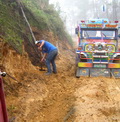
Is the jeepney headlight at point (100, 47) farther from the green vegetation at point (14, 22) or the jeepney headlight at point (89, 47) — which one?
the green vegetation at point (14, 22)

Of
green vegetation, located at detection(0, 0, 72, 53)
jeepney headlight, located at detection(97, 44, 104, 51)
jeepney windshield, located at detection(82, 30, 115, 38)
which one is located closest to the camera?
green vegetation, located at detection(0, 0, 72, 53)

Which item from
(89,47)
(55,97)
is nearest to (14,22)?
(55,97)

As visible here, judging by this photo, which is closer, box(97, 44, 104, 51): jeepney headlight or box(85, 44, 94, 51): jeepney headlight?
box(97, 44, 104, 51): jeepney headlight

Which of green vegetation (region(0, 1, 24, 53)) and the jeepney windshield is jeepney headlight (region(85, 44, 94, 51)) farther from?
green vegetation (region(0, 1, 24, 53))

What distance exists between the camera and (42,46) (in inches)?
257

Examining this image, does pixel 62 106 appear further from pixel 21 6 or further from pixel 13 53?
pixel 21 6

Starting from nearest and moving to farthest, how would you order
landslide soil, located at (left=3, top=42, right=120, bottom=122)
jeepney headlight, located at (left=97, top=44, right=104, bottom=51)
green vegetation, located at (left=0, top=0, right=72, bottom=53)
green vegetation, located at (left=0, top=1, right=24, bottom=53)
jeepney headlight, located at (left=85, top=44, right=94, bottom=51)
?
landslide soil, located at (left=3, top=42, right=120, bottom=122), green vegetation, located at (left=0, top=1, right=24, bottom=53), green vegetation, located at (left=0, top=0, right=72, bottom=53), jeepney headlight, located at (left=97, top=44, right=104, bottom=51), jeepney headlight, located at (left=85, top=44, right=94, bottom=51)

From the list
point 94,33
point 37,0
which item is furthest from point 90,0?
point 94,33

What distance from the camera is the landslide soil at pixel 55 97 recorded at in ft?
11.9

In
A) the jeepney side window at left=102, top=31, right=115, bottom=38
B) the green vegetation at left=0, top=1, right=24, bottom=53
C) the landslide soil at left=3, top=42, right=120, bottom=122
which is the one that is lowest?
the landslide soil at left=3, top=42, right=120, bottom=122

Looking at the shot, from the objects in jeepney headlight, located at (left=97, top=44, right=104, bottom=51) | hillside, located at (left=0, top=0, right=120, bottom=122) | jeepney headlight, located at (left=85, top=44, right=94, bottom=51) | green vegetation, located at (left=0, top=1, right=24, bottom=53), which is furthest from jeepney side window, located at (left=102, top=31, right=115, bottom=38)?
green vegetation, located at (left=0, top=1, right=24, bottom=53)

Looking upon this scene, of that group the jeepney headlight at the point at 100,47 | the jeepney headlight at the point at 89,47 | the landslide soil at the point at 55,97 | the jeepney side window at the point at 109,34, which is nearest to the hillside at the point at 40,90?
the landslide soil at the point at 55,97

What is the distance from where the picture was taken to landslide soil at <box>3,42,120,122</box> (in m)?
3.63

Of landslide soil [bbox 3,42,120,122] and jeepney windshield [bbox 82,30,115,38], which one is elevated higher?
jeepney windshield [bbox 82,30,115,38]
